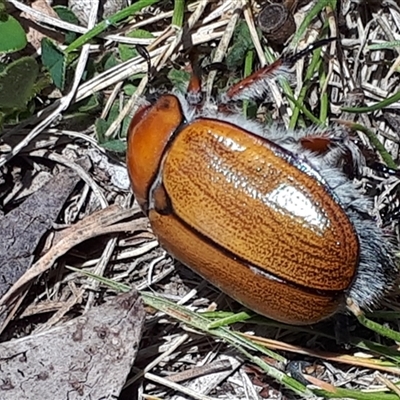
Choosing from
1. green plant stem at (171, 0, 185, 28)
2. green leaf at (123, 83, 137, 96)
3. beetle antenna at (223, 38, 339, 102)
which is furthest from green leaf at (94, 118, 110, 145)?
beetle antenna at (223, 38, 339, 102)

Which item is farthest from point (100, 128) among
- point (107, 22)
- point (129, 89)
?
point (107, 22)

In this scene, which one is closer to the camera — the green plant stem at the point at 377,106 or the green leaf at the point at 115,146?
the green plant stem at the point at 377,106

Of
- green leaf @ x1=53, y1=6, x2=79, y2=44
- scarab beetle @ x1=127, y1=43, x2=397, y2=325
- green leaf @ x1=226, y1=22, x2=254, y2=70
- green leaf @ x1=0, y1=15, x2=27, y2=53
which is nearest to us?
scarab beetle @ x1=127, y1=43, x2=397, y2=325

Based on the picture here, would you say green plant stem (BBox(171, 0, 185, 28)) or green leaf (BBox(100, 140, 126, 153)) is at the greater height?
green plant stem (BBox(171, 0, 185, 28))

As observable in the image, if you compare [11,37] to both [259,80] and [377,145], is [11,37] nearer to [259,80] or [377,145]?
[259,80]

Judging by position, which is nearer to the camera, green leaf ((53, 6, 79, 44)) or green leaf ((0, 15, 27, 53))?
green leaf ((0, 15, 27, 53))

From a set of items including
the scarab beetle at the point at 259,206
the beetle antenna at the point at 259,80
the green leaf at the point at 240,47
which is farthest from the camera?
the green leaf at the point at 240,47

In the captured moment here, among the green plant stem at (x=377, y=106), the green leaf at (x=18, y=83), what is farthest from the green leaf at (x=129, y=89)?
the green plant stem at (x=377, y=106)

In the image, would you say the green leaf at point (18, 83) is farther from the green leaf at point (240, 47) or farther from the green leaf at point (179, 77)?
the green leaf at point (240, 47)

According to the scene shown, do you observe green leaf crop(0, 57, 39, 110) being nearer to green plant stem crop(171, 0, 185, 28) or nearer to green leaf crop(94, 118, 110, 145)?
green leaf crop(94, 118, 110, 145)
